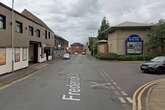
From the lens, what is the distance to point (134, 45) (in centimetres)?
5281

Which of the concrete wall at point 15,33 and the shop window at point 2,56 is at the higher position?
the concrete wall at point 15,33

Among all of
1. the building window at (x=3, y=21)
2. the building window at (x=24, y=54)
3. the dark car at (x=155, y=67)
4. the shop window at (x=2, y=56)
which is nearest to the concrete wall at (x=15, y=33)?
the building window at (x=3, y=21)

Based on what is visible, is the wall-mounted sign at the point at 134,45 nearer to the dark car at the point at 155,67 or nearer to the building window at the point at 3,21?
the dark car at the point at 155,67

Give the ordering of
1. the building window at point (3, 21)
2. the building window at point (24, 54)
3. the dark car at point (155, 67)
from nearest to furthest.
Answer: the building window at point (3, 21)
the dark car at point (155, 67)
the building window at point (24, 54)

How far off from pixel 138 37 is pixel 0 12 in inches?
1301

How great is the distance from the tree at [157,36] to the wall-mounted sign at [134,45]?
2513 millimetres

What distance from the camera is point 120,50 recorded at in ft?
174

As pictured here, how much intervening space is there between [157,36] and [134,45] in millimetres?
5636

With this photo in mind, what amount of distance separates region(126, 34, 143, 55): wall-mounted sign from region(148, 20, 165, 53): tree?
2513 mm

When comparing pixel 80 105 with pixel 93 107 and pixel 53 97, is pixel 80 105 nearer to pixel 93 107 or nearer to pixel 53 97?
pixel 93 107

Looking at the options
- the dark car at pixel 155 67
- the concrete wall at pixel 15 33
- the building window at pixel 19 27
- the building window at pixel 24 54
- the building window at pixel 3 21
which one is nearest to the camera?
the concrete wall at pixel 15 33

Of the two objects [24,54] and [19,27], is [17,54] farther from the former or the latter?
[19,27]

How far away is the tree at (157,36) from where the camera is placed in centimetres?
4785

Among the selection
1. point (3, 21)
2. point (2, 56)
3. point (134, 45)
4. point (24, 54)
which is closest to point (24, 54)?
point (24, 54)
